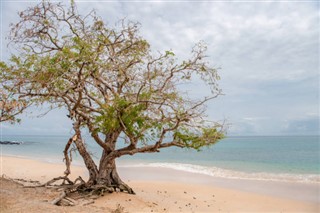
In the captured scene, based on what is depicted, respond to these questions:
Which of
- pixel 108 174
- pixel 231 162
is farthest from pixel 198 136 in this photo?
pixel 231 162

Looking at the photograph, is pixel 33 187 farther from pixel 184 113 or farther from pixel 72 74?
pixel 184 113

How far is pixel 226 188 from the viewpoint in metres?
16.0

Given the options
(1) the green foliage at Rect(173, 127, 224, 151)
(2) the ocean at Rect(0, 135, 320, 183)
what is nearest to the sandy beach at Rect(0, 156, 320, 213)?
(2) the ocean at Rect(0, 135, 320, 183)

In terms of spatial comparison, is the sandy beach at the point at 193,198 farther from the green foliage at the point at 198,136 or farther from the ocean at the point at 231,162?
the green foliage at the point at 198,136

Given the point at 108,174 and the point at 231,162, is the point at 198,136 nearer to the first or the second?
the point at 108,174

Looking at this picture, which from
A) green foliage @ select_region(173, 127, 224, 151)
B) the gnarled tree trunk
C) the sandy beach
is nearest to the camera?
the sandy beach

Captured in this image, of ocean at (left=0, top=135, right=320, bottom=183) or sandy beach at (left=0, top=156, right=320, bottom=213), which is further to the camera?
ocean at (left=0, top=135, right=320, bottom=183)

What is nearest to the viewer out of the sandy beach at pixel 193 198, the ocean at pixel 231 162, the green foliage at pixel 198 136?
the sandy beach at pixel 193 198

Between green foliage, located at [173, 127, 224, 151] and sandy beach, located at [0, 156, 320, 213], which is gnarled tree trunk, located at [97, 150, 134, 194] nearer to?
→ sandy beach, located at [0, 156, 320, 213]

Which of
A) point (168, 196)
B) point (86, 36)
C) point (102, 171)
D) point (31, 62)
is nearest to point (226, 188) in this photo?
point (168, 196)

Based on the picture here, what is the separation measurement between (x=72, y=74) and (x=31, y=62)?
1.42m

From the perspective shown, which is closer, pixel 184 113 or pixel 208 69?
pixel 184 113

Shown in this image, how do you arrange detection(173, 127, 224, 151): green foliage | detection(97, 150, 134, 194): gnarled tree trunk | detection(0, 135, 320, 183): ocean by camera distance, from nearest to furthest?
detection(173, 127, 224, 151): green foliage < detection(97, 150, 134, 194): gnarled tree trunk < detection(0, 135, 320, 183): ocean

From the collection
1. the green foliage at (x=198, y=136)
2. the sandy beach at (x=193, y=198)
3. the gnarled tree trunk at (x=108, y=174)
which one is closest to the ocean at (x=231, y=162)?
the green foliage at (x=198, y=136)
